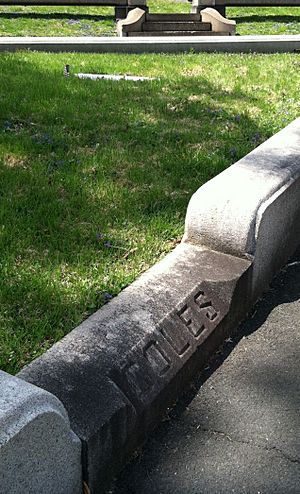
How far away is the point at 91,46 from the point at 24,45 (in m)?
0.92

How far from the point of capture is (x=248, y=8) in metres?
15.5

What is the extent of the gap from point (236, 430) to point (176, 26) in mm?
10559

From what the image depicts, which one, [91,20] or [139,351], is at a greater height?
[139,351]

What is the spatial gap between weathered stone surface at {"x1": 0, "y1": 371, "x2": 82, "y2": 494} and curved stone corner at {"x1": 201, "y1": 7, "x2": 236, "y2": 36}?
1097 centimetres

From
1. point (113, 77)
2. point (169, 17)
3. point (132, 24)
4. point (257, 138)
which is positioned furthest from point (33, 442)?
point (169, 17)

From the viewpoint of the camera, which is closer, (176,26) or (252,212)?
(252,212)

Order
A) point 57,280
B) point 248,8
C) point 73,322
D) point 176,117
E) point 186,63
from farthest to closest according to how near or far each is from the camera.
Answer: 1. point 248,8
2. point 186,63
3. point 176,117
4. point 57,280
5. point 73,322

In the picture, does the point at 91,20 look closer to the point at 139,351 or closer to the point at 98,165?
the point at 98,165

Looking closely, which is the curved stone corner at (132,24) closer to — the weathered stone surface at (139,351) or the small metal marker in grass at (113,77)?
the small metal marker in grass at (113,77)

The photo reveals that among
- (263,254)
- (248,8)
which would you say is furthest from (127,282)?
(248,8)

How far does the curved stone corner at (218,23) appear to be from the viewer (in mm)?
11930

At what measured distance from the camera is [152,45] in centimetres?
932

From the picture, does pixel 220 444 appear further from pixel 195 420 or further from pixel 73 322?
pixel 73 322

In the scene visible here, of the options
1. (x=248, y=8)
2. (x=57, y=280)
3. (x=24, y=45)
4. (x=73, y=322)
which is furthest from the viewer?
(x=248, y=8)
